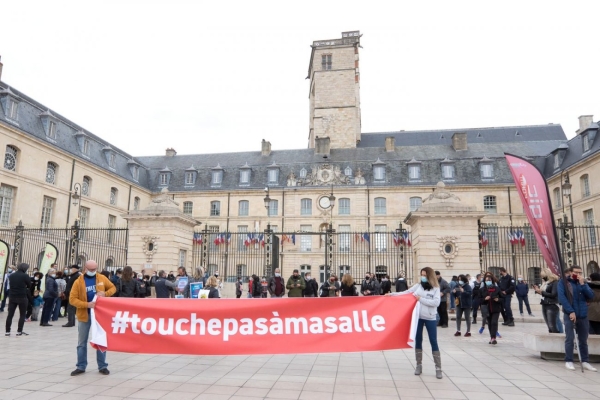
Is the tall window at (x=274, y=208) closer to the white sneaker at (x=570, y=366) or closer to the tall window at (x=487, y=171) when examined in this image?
the tall window at (x=487, y=171)

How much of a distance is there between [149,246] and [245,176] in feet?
90.7

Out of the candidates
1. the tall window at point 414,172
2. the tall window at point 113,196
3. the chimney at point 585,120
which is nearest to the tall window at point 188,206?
the tall window at point 113,196

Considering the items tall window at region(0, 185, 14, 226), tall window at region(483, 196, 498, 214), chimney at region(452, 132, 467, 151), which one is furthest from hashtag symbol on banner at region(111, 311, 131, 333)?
chimney at region(452, 132, 467, 151)

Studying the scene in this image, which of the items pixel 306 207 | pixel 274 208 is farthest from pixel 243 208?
pixel 306 207

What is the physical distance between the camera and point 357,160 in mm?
42594

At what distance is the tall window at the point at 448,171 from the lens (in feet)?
131

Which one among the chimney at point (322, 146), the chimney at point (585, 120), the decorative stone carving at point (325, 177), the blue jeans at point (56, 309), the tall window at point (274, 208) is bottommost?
the blue jeans at point (56, 309)

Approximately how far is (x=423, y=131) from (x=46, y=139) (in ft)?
136

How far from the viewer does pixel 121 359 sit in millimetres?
7539

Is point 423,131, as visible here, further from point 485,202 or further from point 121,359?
point 121,359

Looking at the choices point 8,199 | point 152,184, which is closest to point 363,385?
point 8,199

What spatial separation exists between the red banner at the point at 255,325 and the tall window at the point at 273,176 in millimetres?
35502

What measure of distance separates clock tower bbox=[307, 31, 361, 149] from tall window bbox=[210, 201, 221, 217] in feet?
52.3

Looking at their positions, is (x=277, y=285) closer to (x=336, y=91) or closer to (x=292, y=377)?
(x=292, y=377)
